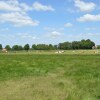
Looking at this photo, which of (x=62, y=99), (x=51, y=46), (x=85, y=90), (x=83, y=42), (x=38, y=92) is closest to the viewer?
(x=62, y=99)

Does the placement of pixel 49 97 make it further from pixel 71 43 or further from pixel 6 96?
pixel 71 43

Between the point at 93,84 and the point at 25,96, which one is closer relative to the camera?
the point at 25,96

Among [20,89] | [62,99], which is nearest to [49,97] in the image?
[62,99]

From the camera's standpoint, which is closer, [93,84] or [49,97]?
[49,97]

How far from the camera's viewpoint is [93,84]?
17141mm

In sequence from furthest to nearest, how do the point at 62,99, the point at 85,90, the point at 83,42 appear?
the point at 83,42, the point at 85,90, the point at 62,99

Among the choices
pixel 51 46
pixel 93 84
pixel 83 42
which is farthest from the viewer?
pixel 51 46

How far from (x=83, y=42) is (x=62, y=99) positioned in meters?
162

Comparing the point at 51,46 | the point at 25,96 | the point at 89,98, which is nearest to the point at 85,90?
the point at 89,98

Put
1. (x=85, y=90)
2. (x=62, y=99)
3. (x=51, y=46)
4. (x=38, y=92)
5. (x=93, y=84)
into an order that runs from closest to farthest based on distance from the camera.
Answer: (x=62, y=99)
(x=38, y=92)
(x=85, y=90)
(x=93, y=84)
(x=51, y=46)

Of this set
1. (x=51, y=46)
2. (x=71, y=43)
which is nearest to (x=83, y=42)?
(x=71, y=43)

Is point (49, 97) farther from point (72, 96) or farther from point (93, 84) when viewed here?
point (93, 84)

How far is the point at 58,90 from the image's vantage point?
1486 centimetres

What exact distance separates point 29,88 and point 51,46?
17036 cm
